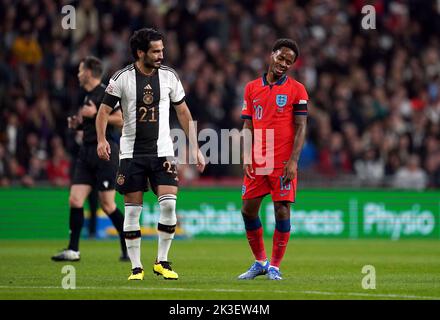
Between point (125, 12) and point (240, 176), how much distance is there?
16.7 ft

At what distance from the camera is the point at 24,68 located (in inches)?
928

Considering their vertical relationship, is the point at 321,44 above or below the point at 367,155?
above

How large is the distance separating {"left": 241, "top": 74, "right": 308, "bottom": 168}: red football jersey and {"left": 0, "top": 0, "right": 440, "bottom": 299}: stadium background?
6.15 metres

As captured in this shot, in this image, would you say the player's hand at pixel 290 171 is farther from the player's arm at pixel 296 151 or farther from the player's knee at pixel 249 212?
the player's knee at pixel 249 212

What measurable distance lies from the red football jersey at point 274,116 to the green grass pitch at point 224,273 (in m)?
1.35

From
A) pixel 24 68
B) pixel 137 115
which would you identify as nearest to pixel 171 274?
pixel 137 115

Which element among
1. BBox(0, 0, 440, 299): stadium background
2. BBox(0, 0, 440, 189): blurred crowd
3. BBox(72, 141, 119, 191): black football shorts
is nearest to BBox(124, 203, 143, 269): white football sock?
BBox(72, 141, 119, 191): black football shorts

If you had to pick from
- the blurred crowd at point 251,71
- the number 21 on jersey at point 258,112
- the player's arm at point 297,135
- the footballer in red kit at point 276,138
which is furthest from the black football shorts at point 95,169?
the blurred crowd at point 251,71

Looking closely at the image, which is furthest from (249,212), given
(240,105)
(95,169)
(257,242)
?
(240,105)

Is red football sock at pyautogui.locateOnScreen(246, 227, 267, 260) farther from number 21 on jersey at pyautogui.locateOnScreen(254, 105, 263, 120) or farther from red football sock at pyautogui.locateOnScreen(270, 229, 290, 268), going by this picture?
number 21 on jersey at pyautogui.locateOnScreen(254, 105, 263, 120)

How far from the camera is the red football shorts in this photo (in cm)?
1167
